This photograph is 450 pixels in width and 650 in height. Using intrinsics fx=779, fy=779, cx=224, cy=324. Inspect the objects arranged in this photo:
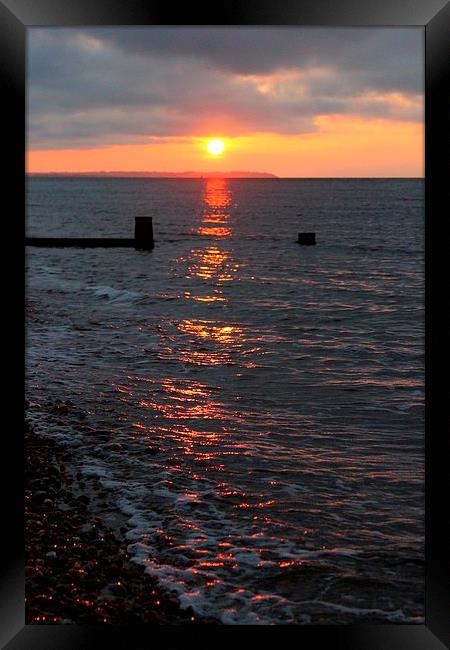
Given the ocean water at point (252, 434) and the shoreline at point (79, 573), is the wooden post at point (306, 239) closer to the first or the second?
the ocean water at point (252, 434)

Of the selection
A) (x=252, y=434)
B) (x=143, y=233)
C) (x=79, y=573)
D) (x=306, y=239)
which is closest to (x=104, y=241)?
(x=143, y=233)

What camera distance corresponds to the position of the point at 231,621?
411 centimetres

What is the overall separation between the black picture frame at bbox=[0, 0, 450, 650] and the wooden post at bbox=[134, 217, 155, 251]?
2510 cm

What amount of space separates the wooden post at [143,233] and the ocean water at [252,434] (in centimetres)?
726

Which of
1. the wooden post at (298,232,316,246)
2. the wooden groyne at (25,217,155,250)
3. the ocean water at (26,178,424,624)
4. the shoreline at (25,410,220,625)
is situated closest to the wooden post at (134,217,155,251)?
the wooden groyne at (25,217,155,250)

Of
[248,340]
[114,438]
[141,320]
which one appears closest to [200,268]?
[141,320]
